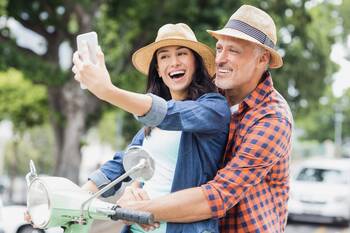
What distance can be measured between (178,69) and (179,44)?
95 millimetres

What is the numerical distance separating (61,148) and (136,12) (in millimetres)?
4564

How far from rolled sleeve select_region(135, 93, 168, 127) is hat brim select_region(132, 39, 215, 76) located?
47 cm

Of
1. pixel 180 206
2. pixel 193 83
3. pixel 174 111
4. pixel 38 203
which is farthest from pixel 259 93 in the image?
pixel 38 203

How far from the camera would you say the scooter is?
1.67 metres

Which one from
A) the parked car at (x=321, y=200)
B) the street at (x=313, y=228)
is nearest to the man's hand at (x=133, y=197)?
the street at (x=313, y=228)

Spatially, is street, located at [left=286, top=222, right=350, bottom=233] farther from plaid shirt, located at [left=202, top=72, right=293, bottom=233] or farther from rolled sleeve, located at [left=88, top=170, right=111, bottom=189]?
plaid shirt, located at [left=202, top=72, right=293, bottom=233]

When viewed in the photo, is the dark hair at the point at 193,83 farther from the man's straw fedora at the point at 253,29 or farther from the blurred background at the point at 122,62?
the blurred background at the point at 122,62

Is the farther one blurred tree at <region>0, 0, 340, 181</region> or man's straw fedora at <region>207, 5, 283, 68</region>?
blurred tree at <region>0, 0, 340, 181</region>

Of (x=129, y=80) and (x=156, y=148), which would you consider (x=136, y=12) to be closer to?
(x=129, y=80)

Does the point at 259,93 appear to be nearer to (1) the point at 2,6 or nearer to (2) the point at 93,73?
(2) the point at 93,73

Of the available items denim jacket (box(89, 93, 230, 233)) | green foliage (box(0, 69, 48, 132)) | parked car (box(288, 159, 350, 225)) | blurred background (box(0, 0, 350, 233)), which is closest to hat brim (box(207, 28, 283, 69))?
denim jacket (box(89, 93, 230, 233))

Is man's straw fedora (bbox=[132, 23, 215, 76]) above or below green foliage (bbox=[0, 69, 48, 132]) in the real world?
below

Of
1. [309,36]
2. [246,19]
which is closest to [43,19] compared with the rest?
[309,36]

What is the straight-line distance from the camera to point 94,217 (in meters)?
1.77
